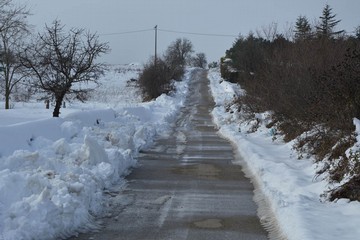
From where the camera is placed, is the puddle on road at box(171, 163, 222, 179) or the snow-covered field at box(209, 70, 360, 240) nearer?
the snow-covered field at box(209, 70, 360, 240)

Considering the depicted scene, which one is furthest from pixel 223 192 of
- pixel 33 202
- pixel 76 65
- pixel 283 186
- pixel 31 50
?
pixel 31 50

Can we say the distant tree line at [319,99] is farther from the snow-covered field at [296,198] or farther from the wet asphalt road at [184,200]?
the wet asphalt road at [184,200]

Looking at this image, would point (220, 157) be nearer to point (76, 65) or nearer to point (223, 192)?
point (223, 192)

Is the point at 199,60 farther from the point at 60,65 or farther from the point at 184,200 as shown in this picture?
the point at 184,200

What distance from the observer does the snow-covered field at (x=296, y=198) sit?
6.16 m

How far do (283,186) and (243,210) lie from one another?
1.35m

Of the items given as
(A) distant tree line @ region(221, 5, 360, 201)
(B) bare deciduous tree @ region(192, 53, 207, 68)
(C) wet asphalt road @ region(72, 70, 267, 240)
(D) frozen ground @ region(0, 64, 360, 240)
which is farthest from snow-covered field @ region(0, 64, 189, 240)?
(B) bare deciduous tree @ region(192, 53, 207, 68)

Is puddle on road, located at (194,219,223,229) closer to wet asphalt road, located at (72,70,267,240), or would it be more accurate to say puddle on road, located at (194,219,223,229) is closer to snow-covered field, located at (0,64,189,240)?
wet asphalt road, located at (72,70,267,240)

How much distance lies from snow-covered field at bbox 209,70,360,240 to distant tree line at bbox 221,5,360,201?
1.29 ft

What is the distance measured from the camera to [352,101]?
10008 mm

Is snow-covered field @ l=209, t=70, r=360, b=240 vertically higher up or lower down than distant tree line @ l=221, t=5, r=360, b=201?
lower down

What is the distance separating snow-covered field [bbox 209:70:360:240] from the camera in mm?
6164

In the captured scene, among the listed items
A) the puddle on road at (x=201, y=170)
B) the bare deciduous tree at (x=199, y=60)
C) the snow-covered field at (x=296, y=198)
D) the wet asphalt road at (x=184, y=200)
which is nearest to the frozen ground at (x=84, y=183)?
the snow-covered field at (x=296, y=198)

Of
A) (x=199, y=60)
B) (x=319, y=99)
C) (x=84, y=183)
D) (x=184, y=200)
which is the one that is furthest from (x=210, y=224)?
(x=199, y=60)
